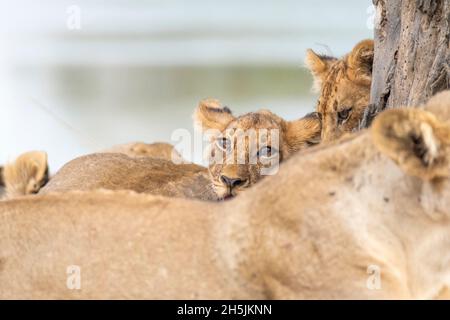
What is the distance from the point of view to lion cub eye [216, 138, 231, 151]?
5.88 metres

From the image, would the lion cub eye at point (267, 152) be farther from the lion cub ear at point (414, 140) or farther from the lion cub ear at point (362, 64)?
the lion cub ear at point (414, 140)

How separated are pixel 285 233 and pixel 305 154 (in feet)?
0.96

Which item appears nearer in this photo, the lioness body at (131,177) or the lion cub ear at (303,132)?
the lioness body at (131,177)

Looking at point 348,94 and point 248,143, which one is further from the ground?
point 348,94

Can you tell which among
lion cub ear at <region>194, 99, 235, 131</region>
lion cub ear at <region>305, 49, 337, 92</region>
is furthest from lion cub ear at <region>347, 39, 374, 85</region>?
lion cub ear at <region>194, 99, 235, 131</region>

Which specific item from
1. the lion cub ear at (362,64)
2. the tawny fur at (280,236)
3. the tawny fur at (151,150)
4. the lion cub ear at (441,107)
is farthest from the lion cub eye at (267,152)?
the lion cub ear at (441,107)

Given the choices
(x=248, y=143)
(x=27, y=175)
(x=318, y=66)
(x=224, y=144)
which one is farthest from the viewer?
(x=318, y=66)

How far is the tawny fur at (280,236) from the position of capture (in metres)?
3.29

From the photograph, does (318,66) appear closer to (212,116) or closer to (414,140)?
(212,116)

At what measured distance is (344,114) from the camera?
6.53 m

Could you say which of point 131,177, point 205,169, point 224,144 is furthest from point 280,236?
point 205,169

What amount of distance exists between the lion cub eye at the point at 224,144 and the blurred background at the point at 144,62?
265cm

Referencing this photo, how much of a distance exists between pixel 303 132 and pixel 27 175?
1750 millimetres

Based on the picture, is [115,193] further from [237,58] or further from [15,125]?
[237,58]
